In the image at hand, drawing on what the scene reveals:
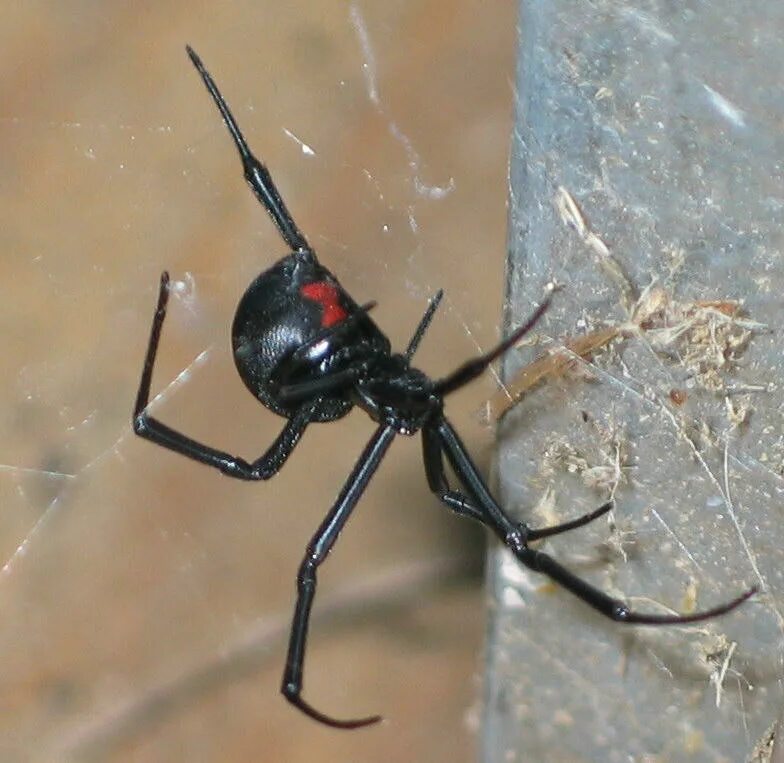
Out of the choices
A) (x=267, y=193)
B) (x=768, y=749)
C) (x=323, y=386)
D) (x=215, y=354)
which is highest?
(x=267, y=193)

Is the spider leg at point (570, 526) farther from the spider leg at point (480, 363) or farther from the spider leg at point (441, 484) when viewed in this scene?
the spider leg at point (480, 363)

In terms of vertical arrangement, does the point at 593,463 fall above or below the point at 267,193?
below

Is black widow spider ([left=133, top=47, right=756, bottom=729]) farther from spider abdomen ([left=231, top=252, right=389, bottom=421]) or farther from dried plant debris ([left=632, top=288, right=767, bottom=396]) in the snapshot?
dried plant debris ([left=632, top=288, right=767, bottom=396])

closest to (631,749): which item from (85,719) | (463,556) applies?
(463,556)

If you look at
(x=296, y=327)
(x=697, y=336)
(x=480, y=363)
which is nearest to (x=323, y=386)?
(x=296, y=327)

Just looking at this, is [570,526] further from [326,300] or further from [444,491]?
[326,300]

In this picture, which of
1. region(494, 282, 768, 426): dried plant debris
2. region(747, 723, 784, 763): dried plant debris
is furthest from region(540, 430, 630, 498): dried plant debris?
region(747, 723, 784, 763): dried plant debris
